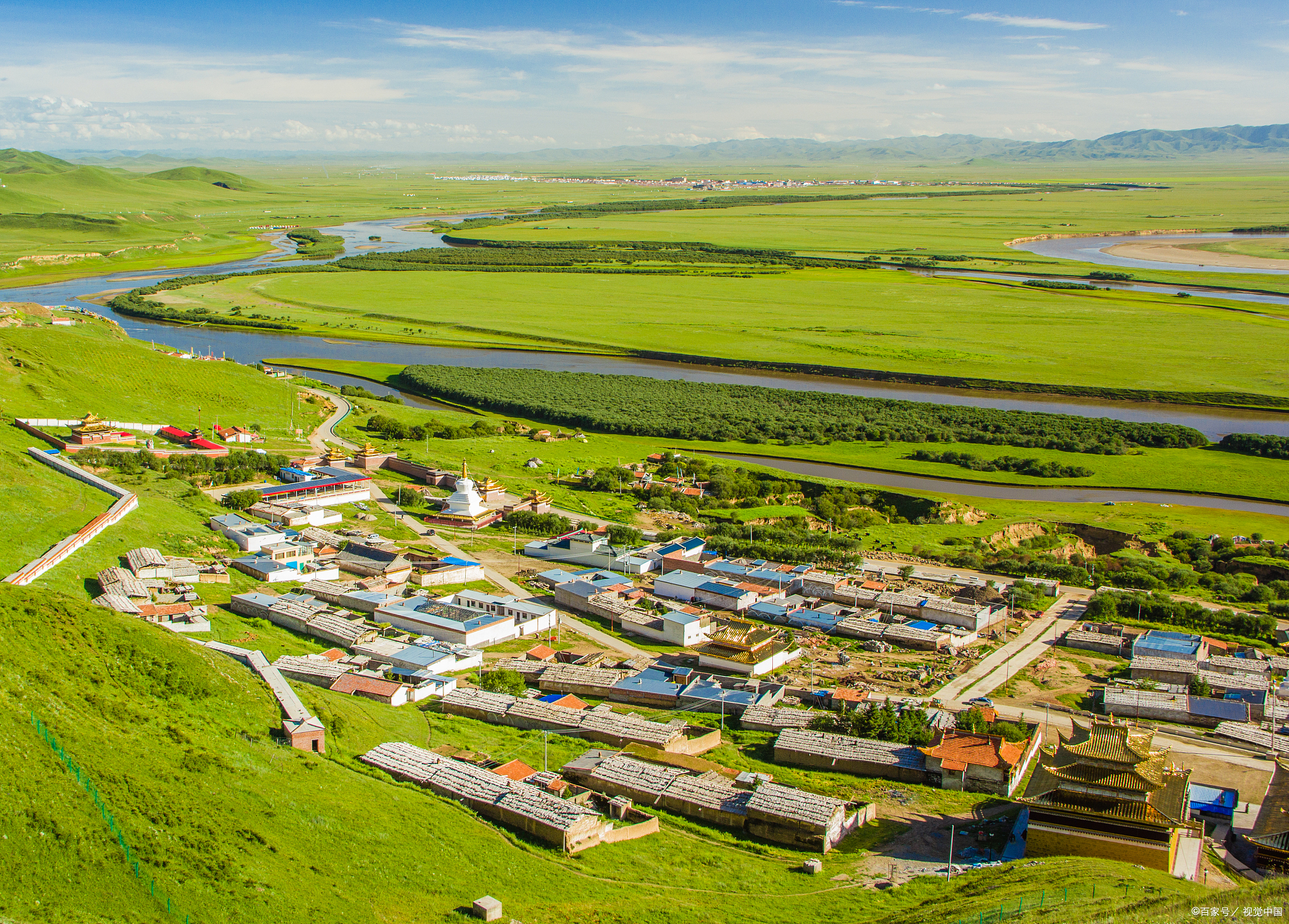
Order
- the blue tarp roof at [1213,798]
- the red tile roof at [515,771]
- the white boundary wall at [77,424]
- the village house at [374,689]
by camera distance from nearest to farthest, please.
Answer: the blue tarp roof at [1213,798], the red tile roof at [515,771], the village house at [374,689], the white boundary wall at [77,424]

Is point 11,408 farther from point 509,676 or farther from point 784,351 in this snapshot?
point 784,351

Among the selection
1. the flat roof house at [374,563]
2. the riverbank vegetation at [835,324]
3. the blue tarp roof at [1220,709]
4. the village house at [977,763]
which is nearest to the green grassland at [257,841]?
the village house at [977,763]

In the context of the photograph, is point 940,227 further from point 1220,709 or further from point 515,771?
point 515,771

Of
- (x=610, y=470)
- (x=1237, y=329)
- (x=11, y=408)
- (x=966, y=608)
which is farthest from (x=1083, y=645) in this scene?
(x=1237, y=329)

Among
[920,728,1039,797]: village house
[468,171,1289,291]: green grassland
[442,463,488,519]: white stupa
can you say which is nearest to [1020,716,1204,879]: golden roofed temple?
[920,728,1039,797]: village house

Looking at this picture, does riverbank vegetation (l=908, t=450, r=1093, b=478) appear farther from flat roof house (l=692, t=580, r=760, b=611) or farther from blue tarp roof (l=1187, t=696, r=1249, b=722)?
blue tarp roof (l=1187, t=696, r=1249, b=722)

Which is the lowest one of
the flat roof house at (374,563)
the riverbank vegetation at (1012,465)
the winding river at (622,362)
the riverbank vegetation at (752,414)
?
the flat roof house at (374,563)

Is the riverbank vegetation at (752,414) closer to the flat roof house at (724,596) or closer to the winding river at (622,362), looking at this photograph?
the winding river at (622,362)

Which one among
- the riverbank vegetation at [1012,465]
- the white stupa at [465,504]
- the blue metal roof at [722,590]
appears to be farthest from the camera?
the riverbank vegetation at [1012,465]
